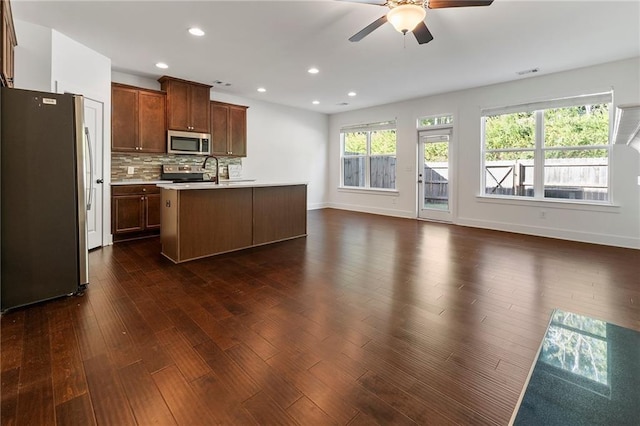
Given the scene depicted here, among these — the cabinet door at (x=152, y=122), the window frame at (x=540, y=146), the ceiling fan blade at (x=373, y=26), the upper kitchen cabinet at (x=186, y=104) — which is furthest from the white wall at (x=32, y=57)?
the window frame at (x=540, y=146)

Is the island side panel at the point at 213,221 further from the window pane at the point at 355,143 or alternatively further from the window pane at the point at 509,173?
the window pane at the point at 355,143

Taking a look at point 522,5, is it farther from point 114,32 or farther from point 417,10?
point 114,32

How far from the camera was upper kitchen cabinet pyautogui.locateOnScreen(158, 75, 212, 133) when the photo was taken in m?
5.52

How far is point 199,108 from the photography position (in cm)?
591

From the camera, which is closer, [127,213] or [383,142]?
[127,213]

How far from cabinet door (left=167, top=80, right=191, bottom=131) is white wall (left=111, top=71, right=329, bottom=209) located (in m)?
1.00

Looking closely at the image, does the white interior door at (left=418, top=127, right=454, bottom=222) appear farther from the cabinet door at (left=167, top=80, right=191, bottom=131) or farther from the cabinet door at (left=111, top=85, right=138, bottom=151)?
the cabinet door at (left=111, top=85, right=138, bottom=151)

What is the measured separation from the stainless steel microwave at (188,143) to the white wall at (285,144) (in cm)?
121

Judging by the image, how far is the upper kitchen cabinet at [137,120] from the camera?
4.97 m

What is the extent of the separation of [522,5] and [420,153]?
13.9 ft

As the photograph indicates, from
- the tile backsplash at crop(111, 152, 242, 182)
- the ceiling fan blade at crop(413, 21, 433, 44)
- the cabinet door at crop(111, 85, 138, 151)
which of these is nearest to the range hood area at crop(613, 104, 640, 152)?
the ceiling fan blade at crop(413, 21, 433, 44)

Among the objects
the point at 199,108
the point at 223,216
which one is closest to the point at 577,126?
the point at 223,216

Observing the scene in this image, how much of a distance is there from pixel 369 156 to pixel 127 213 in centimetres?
577

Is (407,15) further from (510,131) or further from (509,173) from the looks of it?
(509,173)
